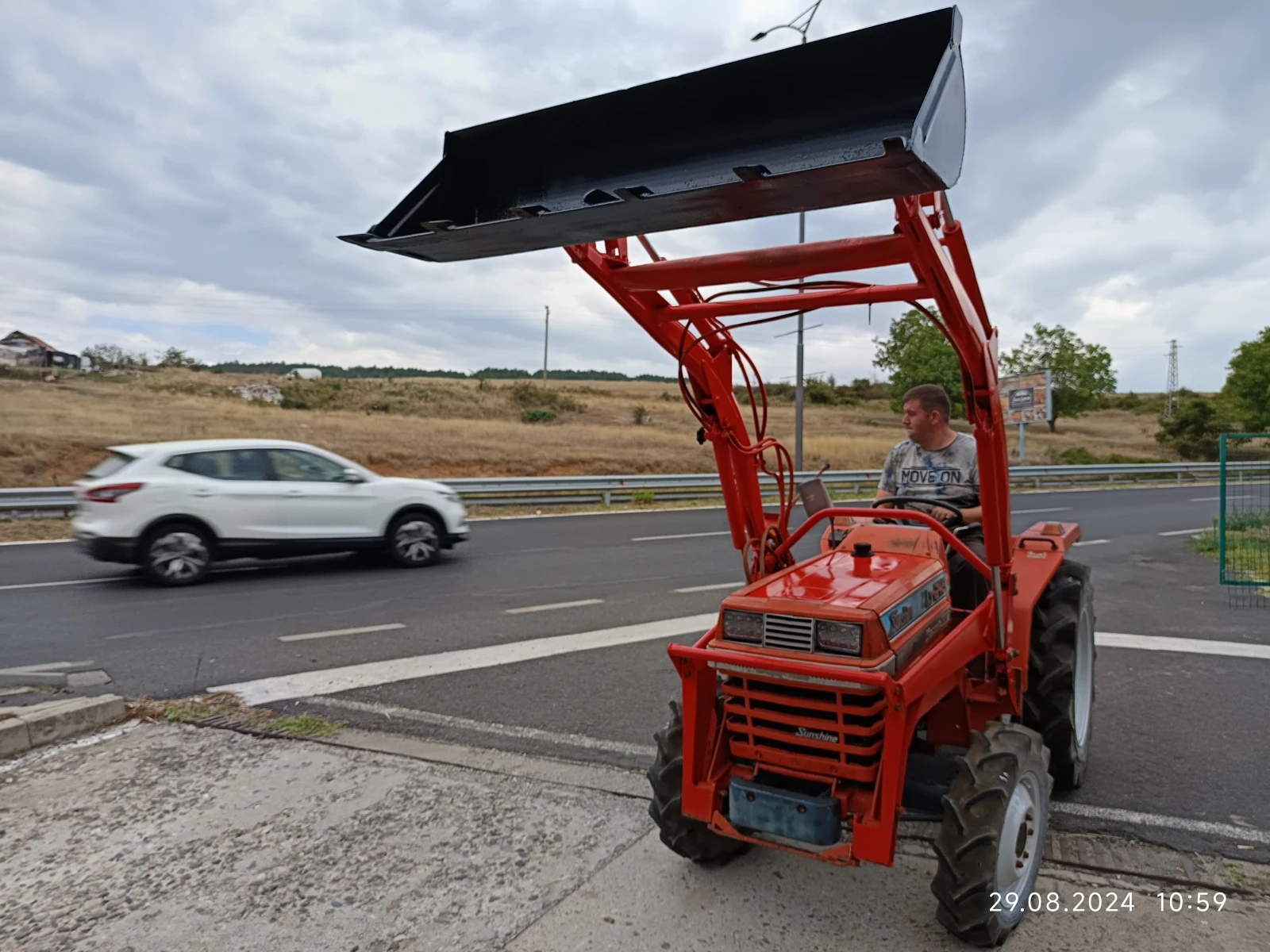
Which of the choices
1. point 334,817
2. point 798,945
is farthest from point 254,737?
point 798,945

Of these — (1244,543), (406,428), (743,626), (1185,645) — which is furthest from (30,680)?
(406,428)

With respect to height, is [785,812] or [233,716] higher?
[785,812]

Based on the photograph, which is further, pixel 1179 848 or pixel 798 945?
pixel 1179 848

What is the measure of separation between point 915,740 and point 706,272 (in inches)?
87.3

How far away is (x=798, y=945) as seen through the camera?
292 centimetres

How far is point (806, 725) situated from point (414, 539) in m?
9.10

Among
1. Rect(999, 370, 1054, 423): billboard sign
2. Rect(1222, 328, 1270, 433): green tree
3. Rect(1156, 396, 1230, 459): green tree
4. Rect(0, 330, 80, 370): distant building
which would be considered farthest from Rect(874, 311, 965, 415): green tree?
Rect(0, 330, 80, 370): distant building

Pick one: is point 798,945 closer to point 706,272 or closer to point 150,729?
point 706,272

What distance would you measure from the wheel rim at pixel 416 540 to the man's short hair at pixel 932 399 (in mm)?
8119

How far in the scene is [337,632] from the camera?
7551mm

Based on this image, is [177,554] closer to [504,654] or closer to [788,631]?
[504,654]

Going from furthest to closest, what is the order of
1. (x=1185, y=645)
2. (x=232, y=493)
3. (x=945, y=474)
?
1. (x=232, y=493)
2. (x=1185, y=645)
3. (x=945, y=474)

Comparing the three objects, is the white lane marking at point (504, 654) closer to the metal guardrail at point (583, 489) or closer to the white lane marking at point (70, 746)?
the white lane marking at point (70, 746)

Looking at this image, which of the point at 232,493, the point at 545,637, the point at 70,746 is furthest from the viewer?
the point at 232,493
